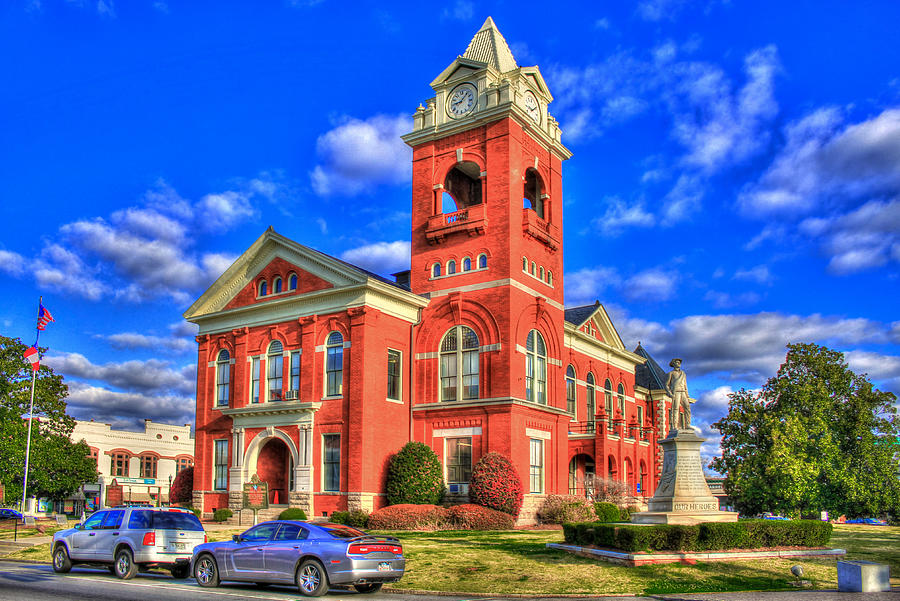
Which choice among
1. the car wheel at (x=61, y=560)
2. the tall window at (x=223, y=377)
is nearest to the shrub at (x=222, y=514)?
the tall window at (x=223, y=377)

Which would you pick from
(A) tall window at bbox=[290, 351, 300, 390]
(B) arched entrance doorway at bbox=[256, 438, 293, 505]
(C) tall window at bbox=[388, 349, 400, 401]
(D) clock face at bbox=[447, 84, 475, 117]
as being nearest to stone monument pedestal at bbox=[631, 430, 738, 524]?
(C) tall window at bbox=[388, 349, 400, 401]

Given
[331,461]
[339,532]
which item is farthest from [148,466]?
[339,532]

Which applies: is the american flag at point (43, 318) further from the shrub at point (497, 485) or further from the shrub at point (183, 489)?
the shrub at point (497, 485)

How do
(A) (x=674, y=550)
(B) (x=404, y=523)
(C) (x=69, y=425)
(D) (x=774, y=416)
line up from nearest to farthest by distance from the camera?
(A) (x=674, y=550) < (B) (x=404, y=523) < (D) (x=774, y=416) < (C) (x=69, y=425)

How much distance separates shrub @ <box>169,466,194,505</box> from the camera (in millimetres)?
45062

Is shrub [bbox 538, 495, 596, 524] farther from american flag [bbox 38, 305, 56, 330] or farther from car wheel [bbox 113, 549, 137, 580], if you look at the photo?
american flag [bbox 38, 305, 56, 330]

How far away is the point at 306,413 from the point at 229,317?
843 centimetres

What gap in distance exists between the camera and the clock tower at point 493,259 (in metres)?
38.8

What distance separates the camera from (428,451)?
38.0 metres

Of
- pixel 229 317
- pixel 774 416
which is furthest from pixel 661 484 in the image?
pixel 229 317

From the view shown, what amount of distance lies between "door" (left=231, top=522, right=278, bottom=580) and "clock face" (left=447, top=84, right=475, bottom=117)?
95.7 feet

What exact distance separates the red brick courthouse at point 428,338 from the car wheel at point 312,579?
19.8m

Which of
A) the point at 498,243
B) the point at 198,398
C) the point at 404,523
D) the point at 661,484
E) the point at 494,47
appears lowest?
the point at 404,523

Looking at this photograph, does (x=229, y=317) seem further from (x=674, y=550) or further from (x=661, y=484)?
(x=674, y=550)
